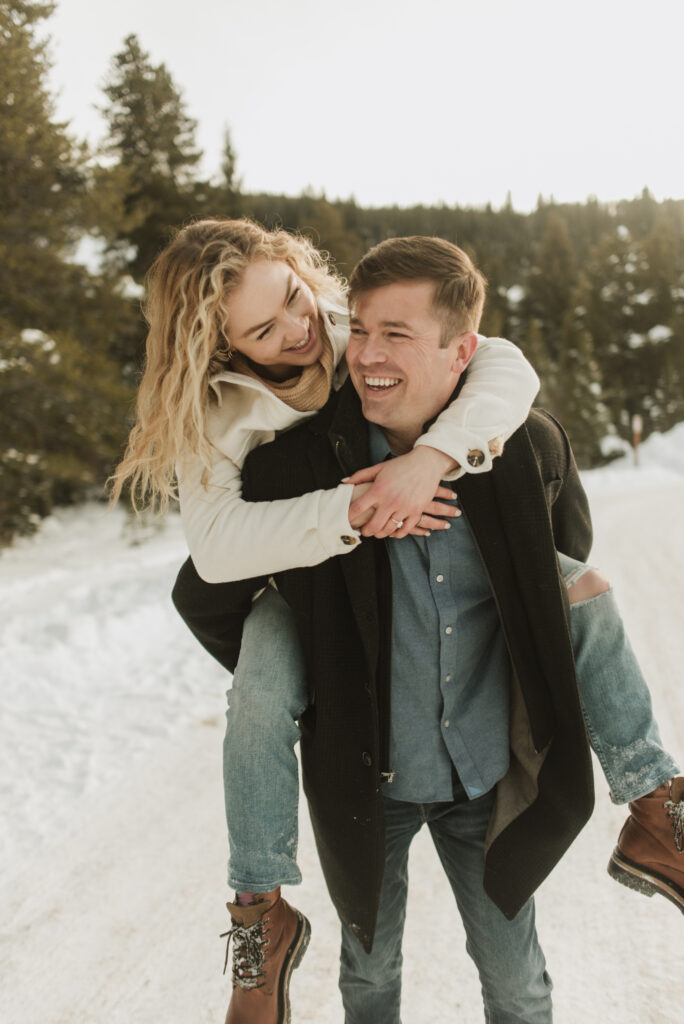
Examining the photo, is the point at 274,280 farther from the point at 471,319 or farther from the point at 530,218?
the point at 530,218

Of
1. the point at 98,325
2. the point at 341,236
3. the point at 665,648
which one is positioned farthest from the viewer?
the point at 341,236

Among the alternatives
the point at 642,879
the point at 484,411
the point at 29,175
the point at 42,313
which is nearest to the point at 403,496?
the point at 484,411

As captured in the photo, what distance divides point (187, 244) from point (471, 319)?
36.6 inches

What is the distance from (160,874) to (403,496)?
2.33m

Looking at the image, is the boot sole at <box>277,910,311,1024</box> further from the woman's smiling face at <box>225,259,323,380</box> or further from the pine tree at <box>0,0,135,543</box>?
the pine tree at <box>0,0,135,543</box>

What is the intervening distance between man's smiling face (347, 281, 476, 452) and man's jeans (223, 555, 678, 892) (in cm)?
63

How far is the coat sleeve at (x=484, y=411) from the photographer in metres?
1.88

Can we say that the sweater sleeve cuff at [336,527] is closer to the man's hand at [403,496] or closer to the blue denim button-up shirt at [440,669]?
the man's hand at [403,496]

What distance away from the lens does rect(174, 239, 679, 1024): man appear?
1893mm

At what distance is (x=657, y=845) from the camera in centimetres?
195

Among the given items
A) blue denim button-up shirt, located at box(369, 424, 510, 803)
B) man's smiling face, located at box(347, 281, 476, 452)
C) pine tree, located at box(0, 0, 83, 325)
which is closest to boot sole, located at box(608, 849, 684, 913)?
blue denim button-up shirt, located at box(369, 424, 510, 803)

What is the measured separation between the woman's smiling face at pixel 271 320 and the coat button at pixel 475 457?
726 millimetres

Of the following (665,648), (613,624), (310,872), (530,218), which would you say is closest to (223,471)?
(613,624)

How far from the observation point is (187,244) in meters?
2.28
